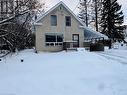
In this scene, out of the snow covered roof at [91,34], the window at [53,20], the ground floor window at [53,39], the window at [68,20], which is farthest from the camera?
the snow covered roof at [91,34]

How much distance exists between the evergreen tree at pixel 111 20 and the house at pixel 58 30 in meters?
13.5

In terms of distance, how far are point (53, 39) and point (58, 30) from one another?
1.36 meters

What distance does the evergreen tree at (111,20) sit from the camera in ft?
151

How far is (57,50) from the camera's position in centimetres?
3180

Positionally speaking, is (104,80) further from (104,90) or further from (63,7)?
(63,7)

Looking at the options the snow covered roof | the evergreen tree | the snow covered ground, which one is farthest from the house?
the snow covered ground

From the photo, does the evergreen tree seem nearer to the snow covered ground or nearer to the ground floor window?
the ground floor window

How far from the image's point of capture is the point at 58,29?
32156 millimetres

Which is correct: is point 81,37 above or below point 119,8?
below

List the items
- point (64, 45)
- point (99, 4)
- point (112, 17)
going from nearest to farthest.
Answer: point (64, 45), point (112, 17), point (99, 4)

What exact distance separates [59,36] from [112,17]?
57.8ft

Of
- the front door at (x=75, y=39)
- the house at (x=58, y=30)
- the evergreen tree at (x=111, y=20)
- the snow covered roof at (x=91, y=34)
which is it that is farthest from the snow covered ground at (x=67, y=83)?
the evergreen tree at (x=111, y=20)

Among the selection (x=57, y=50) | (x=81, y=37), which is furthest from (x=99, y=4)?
(x=57, y=50)

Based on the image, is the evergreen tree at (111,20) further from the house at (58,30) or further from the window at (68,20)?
the window at (68,20)
